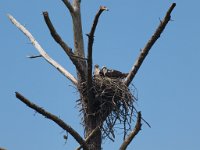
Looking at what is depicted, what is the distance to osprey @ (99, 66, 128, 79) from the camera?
24.5 feet

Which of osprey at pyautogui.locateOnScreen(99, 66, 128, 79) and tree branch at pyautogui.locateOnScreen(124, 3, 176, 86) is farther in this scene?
osprey at pyautogui.locateOnScreen(99, 66, 128, 79)

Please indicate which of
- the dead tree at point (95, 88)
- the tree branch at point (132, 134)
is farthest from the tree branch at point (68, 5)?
the tree branch at point (132, 134)

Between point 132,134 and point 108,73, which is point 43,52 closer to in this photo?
point 108,73

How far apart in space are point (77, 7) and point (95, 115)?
1.56 m

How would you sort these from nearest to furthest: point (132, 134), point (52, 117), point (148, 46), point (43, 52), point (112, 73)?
point (132, 134) → point (52, 117) → point (148, 46) → point (112, 73) → point (43, 52)

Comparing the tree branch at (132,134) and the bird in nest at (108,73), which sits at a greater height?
the bird in nest at (108,73)

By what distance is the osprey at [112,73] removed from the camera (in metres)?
7.46

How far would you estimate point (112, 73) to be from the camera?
7520 mm

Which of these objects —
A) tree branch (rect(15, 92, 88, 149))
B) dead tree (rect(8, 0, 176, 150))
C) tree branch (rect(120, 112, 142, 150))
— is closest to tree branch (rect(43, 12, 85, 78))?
dead tree (rect(8, 0, 176, 150))

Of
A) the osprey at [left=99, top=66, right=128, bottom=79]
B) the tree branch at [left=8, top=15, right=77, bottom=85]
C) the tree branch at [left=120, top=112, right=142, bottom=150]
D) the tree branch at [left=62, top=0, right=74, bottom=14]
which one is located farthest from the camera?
the osprey at [left=99, top=66, right=128, bottom=79]

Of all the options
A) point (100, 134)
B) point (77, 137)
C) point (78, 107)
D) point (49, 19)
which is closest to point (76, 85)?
point (78, 107)

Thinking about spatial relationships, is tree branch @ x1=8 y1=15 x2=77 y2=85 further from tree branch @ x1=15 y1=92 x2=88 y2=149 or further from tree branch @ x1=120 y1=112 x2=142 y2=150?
tree branch @ x1=120 y1=112 x2=142 y2=150

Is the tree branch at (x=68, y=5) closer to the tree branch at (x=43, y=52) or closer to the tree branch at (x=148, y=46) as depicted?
the tree branch at (x=43, y=52)

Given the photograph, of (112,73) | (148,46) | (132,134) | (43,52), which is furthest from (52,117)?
(43,52)
